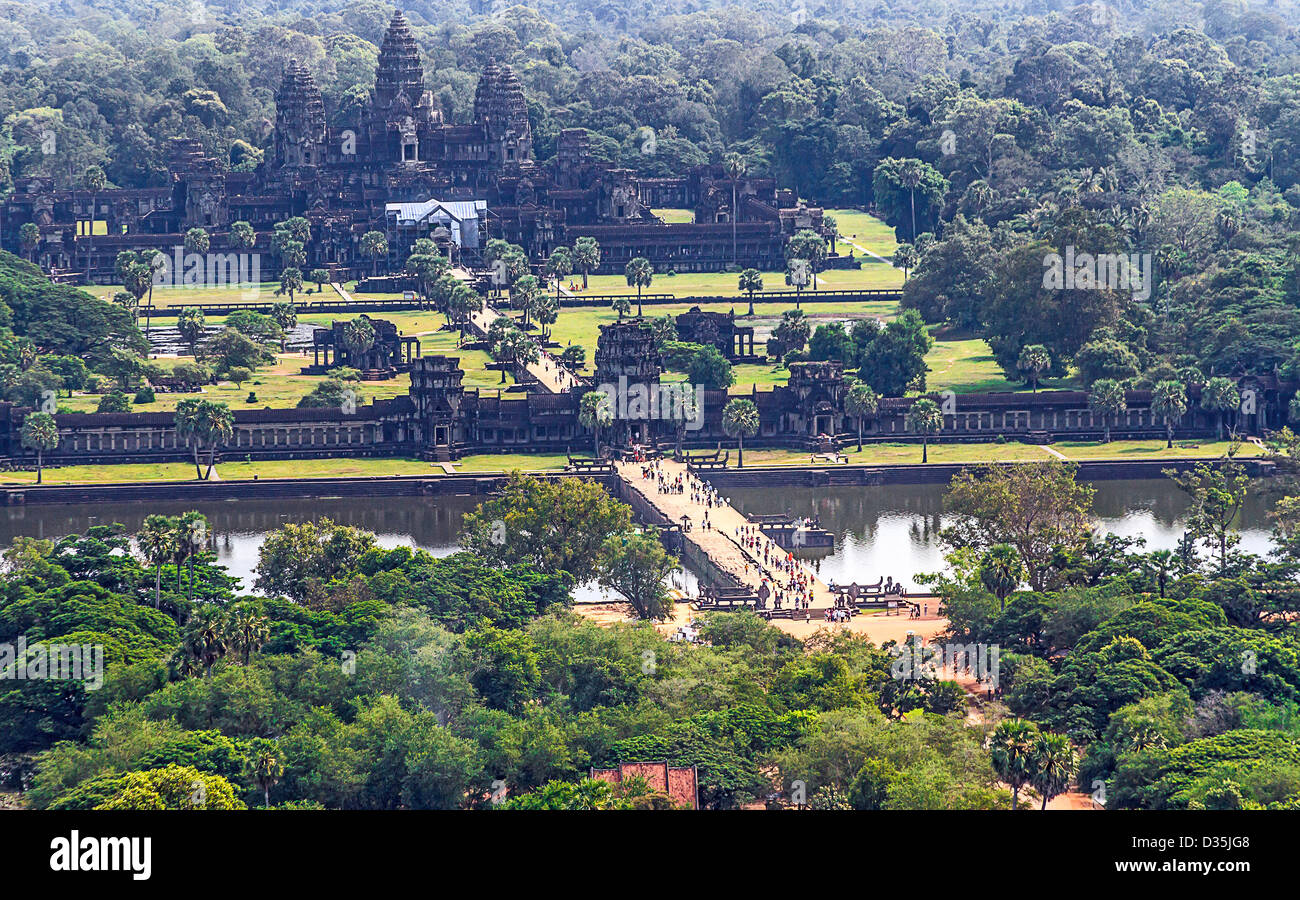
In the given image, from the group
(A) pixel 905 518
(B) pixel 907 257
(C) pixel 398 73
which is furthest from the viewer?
(C) pixel 398 73

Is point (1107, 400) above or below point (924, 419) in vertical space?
above

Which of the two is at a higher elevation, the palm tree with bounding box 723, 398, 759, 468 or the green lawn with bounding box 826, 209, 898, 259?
the green lawn with bounding box 826, 209, 898, 259

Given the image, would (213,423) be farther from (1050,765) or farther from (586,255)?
(1050,765)

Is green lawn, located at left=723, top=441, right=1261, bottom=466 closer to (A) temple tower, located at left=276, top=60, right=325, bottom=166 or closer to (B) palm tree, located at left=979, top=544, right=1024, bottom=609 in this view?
(B) palm tree, located at left=979, top=544, right=1024, bottom=609

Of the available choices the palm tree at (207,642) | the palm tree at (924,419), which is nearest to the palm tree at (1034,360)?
the palm tree at (924,419)

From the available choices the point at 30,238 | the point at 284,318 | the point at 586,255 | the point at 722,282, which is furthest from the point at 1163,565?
the point at 30,238

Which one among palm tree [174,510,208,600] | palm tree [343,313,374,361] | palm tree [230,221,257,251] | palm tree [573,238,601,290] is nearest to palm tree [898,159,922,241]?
palm tree [573,238,601,290]

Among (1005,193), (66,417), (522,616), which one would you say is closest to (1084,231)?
(1005,193)

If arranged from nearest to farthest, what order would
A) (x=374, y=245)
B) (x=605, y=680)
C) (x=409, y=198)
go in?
(x=605, y=680) < (x=374, y=245) < (x=409, y=198)
